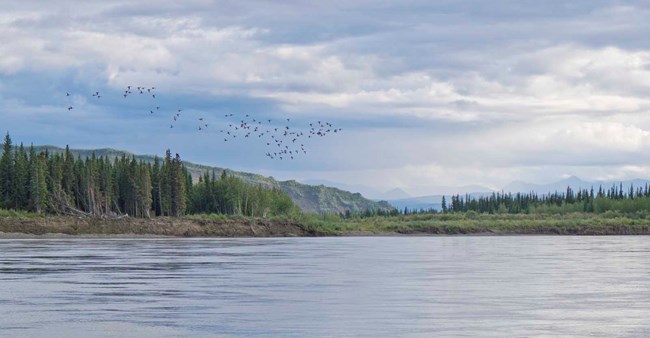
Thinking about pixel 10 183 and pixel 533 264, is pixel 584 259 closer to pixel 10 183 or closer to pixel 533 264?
pixel 533 264

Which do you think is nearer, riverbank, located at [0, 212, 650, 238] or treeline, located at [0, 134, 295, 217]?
riverbank, located at [0, 212, 650, 238]

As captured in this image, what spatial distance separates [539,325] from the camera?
89.3ft

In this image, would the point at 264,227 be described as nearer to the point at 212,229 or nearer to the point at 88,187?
the point at 212,229

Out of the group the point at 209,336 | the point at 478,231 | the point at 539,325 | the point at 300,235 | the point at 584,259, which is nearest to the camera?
the point at 209,336

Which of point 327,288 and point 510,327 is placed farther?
point 327,288

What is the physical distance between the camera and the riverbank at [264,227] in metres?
140

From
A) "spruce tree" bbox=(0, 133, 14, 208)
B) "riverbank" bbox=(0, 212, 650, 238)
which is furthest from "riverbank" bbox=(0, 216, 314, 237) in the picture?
"spruce tree" bbox=(0, 133, 14, 208)

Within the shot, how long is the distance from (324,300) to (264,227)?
121500 millimetres

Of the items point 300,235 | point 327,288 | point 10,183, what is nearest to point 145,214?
point 10,183

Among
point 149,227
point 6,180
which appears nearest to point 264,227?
point 149,227

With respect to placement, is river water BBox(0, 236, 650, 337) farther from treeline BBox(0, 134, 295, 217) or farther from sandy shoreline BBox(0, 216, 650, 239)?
treeline BBox(0, 134, 295, 217)

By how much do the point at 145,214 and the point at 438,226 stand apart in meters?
50.3

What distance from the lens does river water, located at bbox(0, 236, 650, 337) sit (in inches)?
1050

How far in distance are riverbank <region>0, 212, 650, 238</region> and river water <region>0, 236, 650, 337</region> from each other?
280 feet
